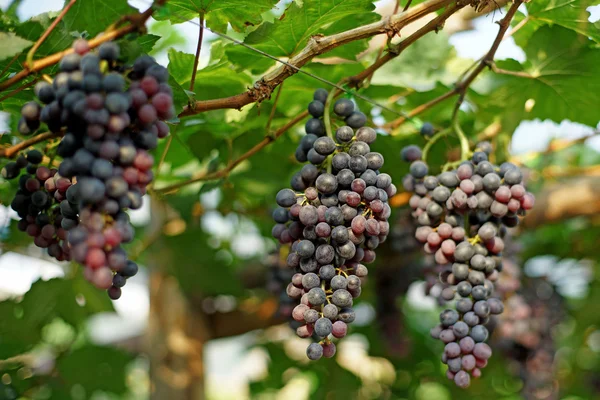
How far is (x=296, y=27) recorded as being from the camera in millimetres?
1201

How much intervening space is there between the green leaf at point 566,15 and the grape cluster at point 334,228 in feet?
1.93

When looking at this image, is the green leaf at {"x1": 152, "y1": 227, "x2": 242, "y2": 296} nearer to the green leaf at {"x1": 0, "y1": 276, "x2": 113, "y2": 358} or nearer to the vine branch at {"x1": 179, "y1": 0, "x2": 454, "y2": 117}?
the green leaf at {"x1": 0, "y1": 276, "x2": 113, "y2": 358}

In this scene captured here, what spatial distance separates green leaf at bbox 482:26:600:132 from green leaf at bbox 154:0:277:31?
28.4 inches

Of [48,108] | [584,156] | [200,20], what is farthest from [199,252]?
[584,156]

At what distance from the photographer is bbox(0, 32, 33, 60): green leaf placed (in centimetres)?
89

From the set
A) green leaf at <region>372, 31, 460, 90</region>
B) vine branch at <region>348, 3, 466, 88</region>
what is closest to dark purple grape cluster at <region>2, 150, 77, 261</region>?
vine branch at <region>348, 3, 466, 88</region>

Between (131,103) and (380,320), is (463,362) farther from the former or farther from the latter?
(380,320)

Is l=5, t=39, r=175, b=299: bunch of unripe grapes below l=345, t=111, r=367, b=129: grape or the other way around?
the other way around

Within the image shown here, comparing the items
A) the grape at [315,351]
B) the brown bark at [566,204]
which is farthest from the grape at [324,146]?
the brown bark at [566,204]

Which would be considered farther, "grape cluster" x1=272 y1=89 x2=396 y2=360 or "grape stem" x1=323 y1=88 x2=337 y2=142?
"grape stem" x1=323 y1=88 x2=337 y2=142

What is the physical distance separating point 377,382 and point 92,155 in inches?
92.0

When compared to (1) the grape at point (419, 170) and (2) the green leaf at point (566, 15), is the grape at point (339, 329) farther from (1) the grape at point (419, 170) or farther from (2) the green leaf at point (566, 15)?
(2) the green leaf at point (566, 15)

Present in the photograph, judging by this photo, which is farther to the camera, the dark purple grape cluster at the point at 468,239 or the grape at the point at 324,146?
the dark purple grape cluster at the point at 468,239

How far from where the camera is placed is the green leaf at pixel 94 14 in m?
1.00
